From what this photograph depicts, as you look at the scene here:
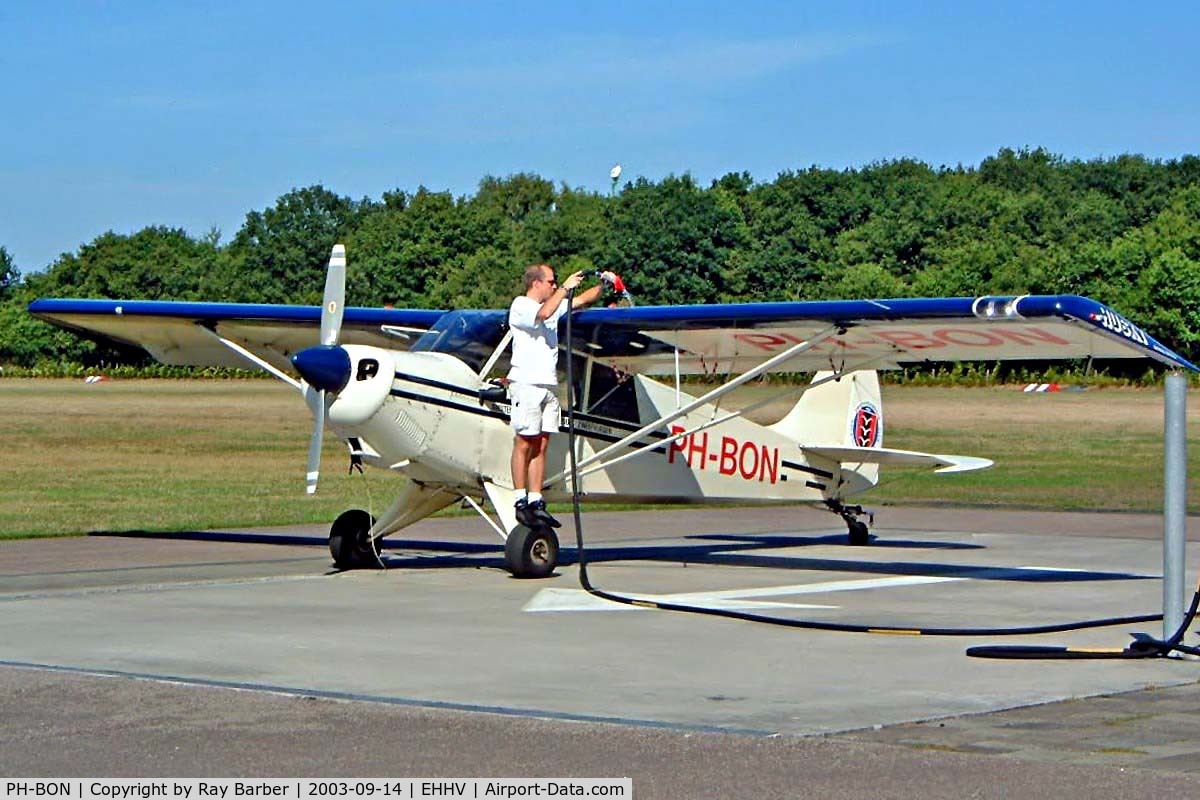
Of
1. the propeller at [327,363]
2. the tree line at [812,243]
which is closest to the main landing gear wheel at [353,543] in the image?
the propeller at [327,363]

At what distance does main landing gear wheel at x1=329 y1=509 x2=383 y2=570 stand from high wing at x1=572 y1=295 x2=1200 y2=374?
229 centimetres

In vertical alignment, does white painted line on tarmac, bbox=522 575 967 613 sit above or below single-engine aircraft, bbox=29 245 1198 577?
below

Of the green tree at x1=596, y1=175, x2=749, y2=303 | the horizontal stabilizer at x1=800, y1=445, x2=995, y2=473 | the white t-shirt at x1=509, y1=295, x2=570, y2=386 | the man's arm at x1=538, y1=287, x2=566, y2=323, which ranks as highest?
the green tree at x1=596, y1=175, x2=749, y2=303

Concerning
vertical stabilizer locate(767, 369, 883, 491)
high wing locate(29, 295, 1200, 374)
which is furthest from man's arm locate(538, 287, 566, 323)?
vertical stabilizer locate(767, 369, 883, 491)

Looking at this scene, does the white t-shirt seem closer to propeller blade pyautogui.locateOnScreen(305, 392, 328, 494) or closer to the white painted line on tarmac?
propeller blade pyautogui.locateOnScreen(305, 392, 328, 494)

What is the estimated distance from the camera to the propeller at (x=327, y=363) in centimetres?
1218

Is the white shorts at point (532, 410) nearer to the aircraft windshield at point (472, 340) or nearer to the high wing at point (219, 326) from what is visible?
the aircraft windshield at point (472, 340)

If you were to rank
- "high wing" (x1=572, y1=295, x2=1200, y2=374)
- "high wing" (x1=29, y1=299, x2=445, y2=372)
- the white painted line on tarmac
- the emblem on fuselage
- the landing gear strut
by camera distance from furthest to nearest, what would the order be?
1. the emblem on fuselage
2. the landing gear strut
3. "high wing" (x1=29, y1=299, x2=445, y2=372)
4. "high wing" (x1=572, y1=295, x2=1200, y2=374)
5. the white painted line on tarmac

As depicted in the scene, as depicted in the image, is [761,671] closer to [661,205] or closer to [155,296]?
[661,205]

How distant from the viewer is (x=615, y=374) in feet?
48.1

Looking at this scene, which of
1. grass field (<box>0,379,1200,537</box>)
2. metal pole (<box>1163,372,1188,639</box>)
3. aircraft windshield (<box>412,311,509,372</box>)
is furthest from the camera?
grass field (<box>0,379,1200,537</box>)

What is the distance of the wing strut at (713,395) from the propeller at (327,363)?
2.24m

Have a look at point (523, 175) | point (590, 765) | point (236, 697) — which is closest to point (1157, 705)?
point (590, 765)

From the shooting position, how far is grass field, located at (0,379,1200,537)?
70.4 ft
